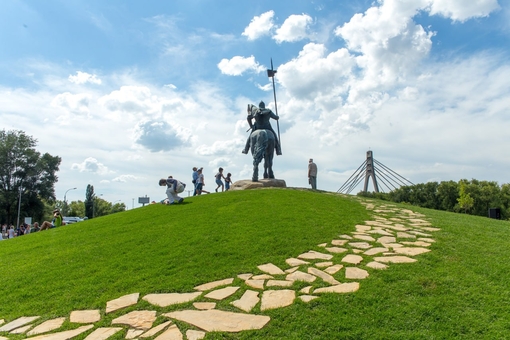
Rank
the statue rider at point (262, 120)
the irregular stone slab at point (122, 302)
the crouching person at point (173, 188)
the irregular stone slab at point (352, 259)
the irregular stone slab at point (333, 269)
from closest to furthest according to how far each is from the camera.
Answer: the irregular stone slab at point (122, 302) → the irregular stone slab at point (333, 269) → the irregular stone slab at point (352, 259) → the crouching person at point (173, 188) → the statue rider at point (262, 120)

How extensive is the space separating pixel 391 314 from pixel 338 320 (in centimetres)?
62

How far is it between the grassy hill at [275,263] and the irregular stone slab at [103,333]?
0.48 feet

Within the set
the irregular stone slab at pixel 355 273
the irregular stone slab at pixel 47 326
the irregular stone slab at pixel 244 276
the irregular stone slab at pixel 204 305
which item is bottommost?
the irregular stone slab at pixel 47 326

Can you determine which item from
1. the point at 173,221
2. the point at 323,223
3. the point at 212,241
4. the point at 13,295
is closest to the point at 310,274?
the point at 212,241

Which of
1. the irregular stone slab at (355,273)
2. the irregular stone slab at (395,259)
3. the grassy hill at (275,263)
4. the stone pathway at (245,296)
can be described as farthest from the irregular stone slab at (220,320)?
the irregular stone slab at (395,259)

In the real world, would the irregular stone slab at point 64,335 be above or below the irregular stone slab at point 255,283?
below

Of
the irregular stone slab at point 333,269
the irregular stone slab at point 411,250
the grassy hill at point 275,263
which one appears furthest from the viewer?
the irregular stone slab at point 411,250

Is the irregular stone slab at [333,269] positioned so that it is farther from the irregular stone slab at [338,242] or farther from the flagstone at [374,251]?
the irregular stone slab at [338,242]

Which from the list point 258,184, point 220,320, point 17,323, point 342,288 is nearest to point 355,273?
point 342,288

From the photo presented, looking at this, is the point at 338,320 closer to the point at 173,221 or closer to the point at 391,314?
the point at 391,314

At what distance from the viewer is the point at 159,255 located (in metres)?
6.60

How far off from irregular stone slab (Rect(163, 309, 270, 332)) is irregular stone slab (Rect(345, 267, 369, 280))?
1681mm

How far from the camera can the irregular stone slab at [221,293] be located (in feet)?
14.8

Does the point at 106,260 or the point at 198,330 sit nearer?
the point at 198,330
